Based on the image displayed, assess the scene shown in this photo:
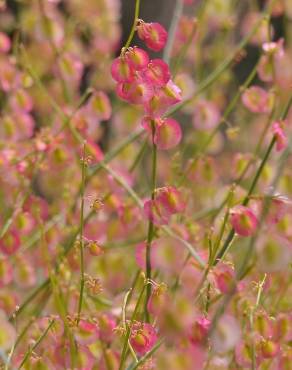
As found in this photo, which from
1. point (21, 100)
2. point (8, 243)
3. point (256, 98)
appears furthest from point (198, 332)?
point (21, 100)

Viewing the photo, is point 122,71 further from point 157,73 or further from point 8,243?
point 8,243

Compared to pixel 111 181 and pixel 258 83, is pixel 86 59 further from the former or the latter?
pixel 258 83

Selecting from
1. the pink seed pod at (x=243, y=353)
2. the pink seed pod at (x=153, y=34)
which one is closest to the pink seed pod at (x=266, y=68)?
the pink seed pod at (x=153, y=34)

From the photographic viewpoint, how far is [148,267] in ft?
3.96

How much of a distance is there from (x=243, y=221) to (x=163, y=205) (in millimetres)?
117

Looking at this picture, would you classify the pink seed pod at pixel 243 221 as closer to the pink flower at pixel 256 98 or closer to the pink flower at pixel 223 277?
the pink flower at pixel 223 277

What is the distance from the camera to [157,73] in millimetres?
1065

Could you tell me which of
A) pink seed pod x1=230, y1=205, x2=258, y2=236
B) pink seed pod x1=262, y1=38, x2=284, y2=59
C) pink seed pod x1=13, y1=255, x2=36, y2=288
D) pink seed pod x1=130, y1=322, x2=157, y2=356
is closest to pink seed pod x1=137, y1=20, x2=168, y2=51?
pink seed pod x1=230, y1=205, x2=258, y2=236

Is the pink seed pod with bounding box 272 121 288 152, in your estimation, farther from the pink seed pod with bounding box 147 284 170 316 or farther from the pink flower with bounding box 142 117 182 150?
the pink seed pod with bounding box 147 284 170 316

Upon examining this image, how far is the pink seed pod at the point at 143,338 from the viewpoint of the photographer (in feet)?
3.51

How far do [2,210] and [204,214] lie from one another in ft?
1.77

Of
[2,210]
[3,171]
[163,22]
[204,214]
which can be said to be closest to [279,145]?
[204,214]

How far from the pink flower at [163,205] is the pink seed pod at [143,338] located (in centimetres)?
16

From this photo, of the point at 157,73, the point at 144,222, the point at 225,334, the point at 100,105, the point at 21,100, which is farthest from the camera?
the point at 21,100
